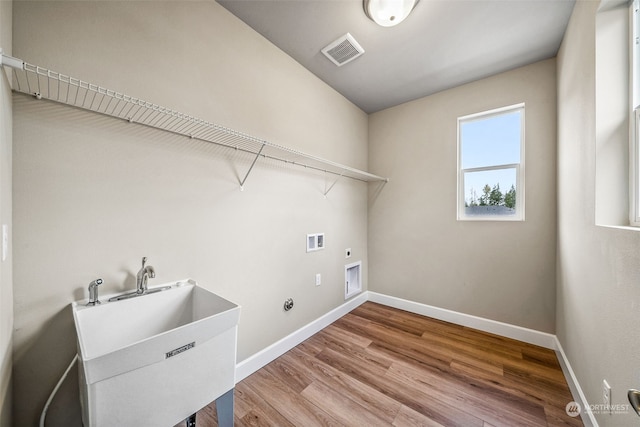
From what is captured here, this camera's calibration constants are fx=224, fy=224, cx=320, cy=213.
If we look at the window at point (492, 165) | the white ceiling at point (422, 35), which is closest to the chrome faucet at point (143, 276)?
the white ceiling at point (422, 35)

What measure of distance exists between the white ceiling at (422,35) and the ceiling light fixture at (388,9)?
0.36 feet

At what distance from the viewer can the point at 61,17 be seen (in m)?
1.00

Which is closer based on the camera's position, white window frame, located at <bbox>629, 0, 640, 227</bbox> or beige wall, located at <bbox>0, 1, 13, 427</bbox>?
beige wall, located at <bbox>0, 1, 13, 427</bbox>

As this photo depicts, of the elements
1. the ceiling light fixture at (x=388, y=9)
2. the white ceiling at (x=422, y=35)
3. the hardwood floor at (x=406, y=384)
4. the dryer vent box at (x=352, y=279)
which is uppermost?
the white ceiling at (x=422, y=35)

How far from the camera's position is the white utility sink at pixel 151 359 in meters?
0.73

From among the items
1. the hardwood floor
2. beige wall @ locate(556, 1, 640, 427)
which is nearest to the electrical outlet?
beige wall @ locate(556, 1, 640, 427)

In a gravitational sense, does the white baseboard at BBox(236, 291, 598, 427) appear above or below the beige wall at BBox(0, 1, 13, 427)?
below

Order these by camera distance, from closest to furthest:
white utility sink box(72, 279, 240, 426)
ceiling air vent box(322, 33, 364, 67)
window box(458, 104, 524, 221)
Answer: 1. white utility sink box(72, 279, 240, 426)
2. ceiling air vent box(322, 33, 364, 67)
3. window box(458, 104, 524, 221)

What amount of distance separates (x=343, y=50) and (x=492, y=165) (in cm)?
191

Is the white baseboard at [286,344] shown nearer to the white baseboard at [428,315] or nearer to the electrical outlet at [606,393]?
the white baseboard at [428,315]

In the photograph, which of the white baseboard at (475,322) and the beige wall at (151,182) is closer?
the beige wall at (151,182)

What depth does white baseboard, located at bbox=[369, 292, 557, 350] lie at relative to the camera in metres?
2.07

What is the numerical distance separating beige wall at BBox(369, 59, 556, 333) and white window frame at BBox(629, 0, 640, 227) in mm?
1055

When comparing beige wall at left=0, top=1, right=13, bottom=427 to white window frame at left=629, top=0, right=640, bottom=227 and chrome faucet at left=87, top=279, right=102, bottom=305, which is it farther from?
white window frame at left=629, top=0, right=640, bottom=227
